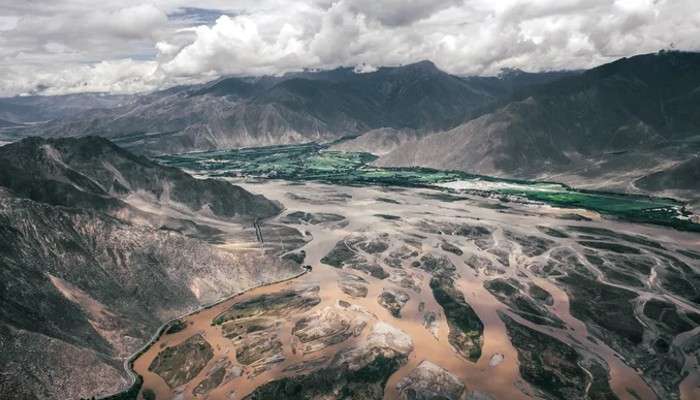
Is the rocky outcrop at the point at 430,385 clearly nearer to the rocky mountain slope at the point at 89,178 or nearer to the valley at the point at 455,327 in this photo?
the valley at the point at 455,327

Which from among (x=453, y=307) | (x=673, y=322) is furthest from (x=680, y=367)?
(x=453, y=307)

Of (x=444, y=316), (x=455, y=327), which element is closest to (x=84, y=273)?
(x=444, y=316)

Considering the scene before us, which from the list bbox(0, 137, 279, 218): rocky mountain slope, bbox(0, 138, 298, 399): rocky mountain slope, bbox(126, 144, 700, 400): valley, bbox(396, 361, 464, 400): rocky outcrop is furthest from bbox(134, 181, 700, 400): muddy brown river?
bbox(0, 137, 279, 218): rocky mountain slope

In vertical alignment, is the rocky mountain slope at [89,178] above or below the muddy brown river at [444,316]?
above

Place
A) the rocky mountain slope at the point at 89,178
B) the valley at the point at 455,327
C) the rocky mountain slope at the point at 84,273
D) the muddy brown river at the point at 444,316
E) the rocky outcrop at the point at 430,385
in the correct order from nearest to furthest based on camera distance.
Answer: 1. the rocky mountain slope at the point at 84,273
2. the rocky outcrop at the point at 430,385
3. the valley at the point at 455,327
4. the muddy brown river at the point at 444,316
5. the rocky mountain slope at the point at 89,178

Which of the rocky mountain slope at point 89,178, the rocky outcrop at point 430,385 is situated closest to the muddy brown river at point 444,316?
the rocky outcrop at point 430,385

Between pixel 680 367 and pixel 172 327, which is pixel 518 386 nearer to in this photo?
pixel 680 367

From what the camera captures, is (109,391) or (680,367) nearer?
(109,391)
